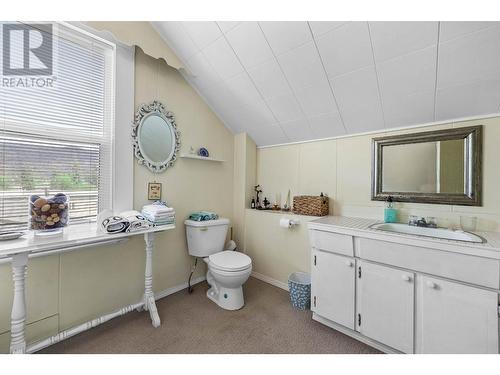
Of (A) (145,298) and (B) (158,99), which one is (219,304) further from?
(B) (158,99)

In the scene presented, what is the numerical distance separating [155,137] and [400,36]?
6.79ft

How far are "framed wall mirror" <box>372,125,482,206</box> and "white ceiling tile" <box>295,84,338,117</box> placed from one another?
Result: 1.77 ft

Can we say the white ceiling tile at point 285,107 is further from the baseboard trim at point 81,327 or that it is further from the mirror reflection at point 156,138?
the baseboard trim at point 81,327

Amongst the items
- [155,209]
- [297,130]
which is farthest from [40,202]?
[297,130]

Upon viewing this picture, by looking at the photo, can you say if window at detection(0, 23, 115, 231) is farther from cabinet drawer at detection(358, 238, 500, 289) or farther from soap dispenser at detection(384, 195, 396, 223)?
soap dispenser at detection(384, 195, 396, 223)

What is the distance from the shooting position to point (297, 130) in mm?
2383

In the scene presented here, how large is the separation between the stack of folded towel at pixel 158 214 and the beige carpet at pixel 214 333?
0.83 m

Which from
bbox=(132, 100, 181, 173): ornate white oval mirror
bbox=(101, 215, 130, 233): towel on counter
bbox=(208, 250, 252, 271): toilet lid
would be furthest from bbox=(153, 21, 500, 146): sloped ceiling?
bbox=(101, 215, 130, 233): towel on counter

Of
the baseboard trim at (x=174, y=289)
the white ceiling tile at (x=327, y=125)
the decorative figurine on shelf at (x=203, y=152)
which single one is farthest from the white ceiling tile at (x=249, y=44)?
the baseboard trim at (x=174, y=289)

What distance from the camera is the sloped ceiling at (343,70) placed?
4.43 ft

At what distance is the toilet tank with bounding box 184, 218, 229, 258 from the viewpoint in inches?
87.4

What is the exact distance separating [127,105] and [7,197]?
1.06 m

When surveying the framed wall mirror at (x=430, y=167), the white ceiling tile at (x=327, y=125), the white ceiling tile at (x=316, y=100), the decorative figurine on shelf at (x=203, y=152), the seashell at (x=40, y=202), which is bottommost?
the seashell at (x=40, y=202)

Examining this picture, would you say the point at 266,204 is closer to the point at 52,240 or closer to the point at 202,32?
the point at 202,32
